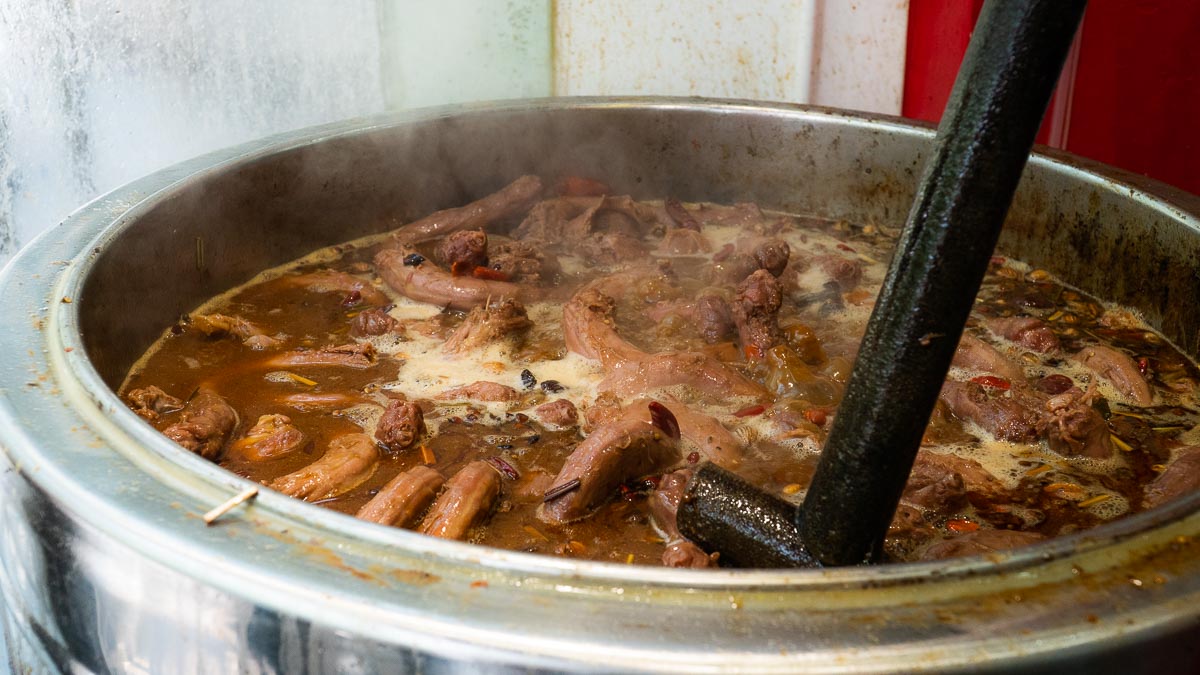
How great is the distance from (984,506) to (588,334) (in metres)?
1.35

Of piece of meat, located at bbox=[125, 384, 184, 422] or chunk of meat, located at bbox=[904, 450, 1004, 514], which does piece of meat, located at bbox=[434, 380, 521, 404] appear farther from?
chunk of meat, located at bbox=[904, 450, 1004, 514]

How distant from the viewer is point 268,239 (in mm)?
4059

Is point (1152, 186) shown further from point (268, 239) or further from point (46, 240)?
point (46, 240)

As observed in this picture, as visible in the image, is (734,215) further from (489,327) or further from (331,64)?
(331,64)

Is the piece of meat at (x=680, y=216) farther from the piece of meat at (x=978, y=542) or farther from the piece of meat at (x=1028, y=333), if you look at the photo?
the piece of meat at (x=978, y=542)

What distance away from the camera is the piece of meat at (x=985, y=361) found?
3.35 metres

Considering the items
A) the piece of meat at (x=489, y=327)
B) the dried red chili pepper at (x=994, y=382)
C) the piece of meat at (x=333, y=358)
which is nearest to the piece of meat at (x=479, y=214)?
the piece of meat at (x=489, y=327)

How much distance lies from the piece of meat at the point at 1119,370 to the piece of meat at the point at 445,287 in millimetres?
1915

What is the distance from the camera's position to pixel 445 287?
380 centimetres

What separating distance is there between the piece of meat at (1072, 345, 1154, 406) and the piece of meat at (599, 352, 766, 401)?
1.13 meters

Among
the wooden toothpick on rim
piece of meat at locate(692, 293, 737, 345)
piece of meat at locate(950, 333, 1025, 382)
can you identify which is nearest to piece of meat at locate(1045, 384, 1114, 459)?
Result: piece of meat at locate(950, 333, 1025, 382)

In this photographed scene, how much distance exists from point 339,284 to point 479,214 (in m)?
0.84

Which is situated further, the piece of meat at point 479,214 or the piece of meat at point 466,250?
the piece of meat at point 479,214

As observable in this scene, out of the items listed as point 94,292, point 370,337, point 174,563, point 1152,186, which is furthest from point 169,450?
point 1152,186
